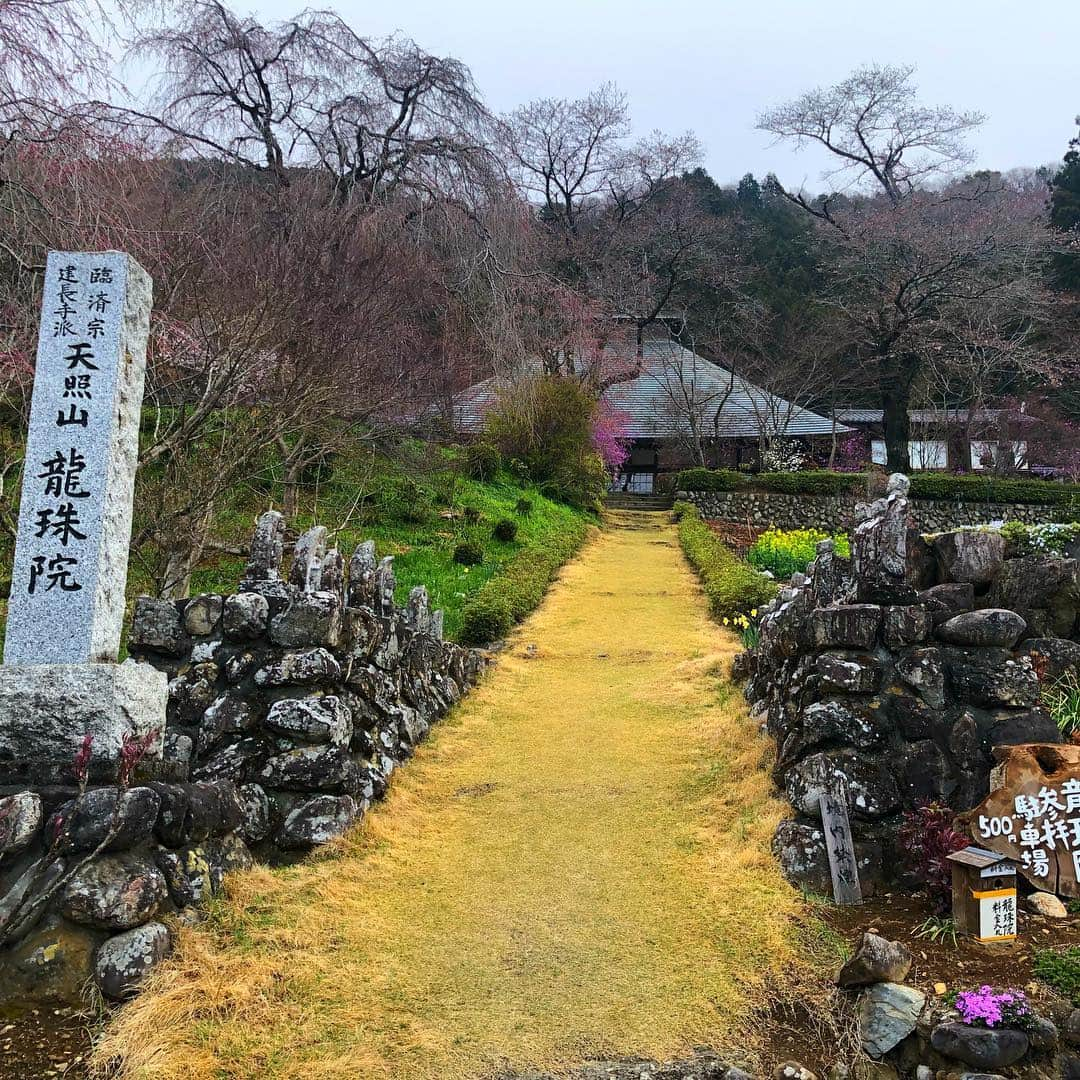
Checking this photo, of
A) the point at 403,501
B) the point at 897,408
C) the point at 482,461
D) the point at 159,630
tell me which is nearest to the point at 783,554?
the point at 403,501

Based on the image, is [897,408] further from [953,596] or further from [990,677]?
[990,677]

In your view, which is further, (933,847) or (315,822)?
(315,822)

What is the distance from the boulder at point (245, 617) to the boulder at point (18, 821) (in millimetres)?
1470

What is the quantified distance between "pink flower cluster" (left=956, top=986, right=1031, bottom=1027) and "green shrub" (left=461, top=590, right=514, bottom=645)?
266 inches

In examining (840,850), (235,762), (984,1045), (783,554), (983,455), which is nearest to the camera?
(984,1045)

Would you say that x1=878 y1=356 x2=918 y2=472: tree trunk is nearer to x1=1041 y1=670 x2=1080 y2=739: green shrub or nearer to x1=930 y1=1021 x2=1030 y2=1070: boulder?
x1=1041 y1=670 x2=1080 y2=739: green shrub

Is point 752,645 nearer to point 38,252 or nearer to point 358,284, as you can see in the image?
point 358,284

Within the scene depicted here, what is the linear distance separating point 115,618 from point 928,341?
84.1ft

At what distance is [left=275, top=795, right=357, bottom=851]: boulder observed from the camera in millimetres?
4141

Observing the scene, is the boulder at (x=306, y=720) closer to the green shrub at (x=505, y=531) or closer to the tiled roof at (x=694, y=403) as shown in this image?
the green shrub at (x=505, y=531)

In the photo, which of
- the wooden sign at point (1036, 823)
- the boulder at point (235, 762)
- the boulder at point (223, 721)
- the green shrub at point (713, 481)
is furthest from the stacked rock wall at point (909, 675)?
the green shrub at point (713, 481)

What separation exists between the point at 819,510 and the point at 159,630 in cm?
2005

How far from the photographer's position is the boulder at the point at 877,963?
9.47 ft

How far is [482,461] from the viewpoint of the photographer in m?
18.0
